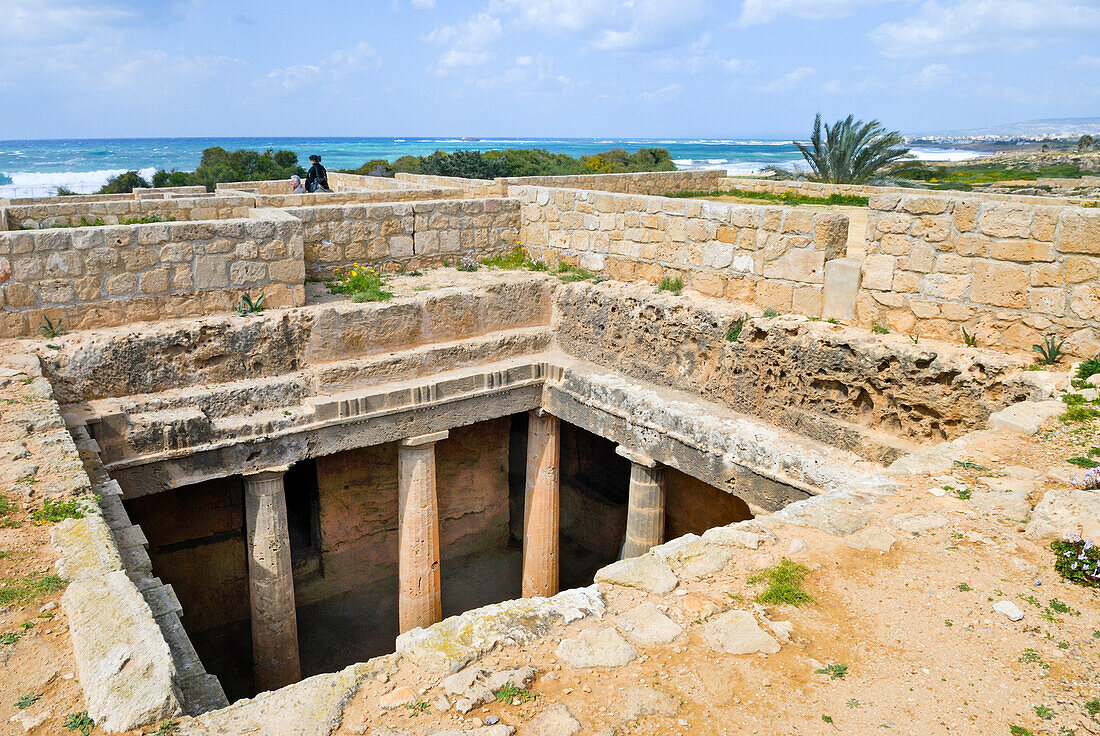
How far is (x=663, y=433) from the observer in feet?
24.4

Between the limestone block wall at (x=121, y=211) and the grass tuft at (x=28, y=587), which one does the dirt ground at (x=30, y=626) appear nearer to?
the grass tuft at (x=28, y=587)

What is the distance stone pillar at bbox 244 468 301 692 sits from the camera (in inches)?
292

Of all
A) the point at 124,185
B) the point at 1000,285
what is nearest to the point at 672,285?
the point at 1000,285

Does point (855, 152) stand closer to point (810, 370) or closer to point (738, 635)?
point (810, 370)

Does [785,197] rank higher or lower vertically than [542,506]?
higher

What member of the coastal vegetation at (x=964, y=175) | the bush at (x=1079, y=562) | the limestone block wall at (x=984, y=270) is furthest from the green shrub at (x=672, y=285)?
the coastal vegetation at (x=964, y=175)

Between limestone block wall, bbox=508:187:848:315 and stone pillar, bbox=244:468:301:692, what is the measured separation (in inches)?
169

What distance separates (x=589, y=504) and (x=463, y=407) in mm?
3746

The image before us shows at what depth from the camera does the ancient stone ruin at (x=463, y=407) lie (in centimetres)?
358

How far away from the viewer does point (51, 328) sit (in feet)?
22.8

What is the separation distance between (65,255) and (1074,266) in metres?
8.12

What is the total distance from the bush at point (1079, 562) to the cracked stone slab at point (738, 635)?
4.88ft

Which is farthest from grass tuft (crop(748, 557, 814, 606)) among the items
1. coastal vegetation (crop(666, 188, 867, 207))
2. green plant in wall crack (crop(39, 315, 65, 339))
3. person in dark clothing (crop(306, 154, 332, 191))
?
person in dark clothing (crop(306, 154, 332, 191))

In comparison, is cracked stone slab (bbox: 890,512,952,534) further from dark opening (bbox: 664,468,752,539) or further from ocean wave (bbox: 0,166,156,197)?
ocean wave (bbox: 0,166,156,197)
